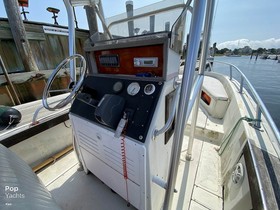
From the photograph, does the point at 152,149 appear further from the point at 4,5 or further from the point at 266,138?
→ the point at 4,5

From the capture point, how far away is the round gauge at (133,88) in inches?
31.3

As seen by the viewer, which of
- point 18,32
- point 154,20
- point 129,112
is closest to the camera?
point 129,112

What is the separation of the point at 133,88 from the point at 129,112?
0.50 ft

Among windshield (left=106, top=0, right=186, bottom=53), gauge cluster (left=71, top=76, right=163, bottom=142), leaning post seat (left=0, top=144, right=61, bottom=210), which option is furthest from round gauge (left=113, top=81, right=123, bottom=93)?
leaning post seat (left=0, top=144, right=61, bottom=210)

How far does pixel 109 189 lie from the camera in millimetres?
1222

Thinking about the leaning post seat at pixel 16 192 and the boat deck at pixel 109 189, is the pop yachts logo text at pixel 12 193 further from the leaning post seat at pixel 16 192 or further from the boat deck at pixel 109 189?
the boat deck at pixel 109 189

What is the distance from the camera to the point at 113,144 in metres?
0.80

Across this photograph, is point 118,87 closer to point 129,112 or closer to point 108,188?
point 129,112

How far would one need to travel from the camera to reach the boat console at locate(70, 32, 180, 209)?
2.31ft

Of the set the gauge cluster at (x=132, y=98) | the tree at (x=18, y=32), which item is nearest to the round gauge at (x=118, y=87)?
the gauge cluster at (x=132, y=98)

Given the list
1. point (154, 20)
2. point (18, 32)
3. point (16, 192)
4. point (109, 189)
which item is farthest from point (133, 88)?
point (18, 32)

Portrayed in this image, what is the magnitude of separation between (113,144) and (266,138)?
109cm

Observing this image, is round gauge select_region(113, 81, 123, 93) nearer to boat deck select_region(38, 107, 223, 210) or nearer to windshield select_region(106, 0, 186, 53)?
windshield select_region(106, 0, 186, 53)

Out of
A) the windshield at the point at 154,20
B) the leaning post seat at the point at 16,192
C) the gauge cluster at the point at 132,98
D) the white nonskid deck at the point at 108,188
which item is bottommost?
the white nonskid deck at the point at 108,188
